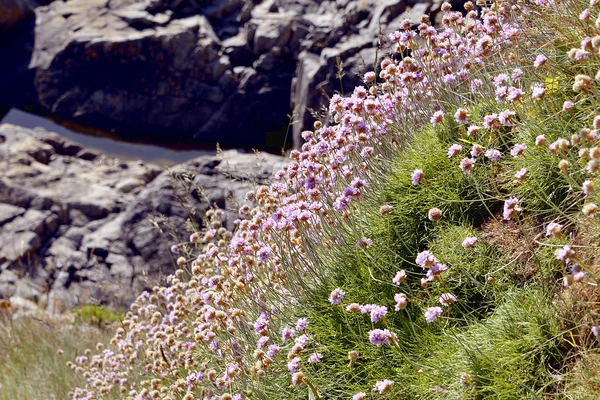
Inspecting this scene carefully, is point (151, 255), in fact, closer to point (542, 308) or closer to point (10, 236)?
point (10, 236)

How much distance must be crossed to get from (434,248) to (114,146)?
752 inches

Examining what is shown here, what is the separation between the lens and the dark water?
20.6 meters

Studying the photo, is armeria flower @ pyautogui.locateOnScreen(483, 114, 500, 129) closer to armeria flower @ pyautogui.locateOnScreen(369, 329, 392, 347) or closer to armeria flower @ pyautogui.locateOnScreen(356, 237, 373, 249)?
armeria flower @ pyautogui.locateOnScreen(356, 237, 373, 249)

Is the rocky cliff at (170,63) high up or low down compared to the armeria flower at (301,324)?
down

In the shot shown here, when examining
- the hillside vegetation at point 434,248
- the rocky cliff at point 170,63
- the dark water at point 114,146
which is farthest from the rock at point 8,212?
the hillside vegetation at point 434,248

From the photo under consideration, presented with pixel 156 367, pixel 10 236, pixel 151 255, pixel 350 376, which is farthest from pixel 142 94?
pixel 350 376

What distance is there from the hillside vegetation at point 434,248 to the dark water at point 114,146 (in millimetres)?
15866

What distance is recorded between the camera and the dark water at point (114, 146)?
813 inches

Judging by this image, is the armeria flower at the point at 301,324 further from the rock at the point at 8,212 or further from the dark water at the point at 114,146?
the dark water at the point at 114,146

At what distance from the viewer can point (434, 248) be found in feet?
11.9

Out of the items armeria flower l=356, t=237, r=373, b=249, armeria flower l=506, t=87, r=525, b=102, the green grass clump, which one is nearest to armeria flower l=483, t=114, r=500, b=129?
armeria flower l=506, t=87, r=525, b=102

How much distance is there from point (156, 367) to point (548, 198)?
A: 2861 millimetres

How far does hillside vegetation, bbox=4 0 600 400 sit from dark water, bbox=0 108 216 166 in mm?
15866

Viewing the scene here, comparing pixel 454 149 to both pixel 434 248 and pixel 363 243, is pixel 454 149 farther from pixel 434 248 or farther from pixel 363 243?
pixel 363 243
